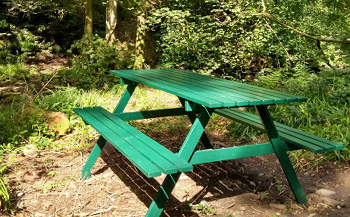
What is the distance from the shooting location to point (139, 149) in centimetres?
238

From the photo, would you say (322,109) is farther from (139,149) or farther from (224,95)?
(139,149)

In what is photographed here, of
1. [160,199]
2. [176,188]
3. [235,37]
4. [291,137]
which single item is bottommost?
[176,188]

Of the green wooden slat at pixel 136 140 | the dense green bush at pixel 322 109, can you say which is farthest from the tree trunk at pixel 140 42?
the green wooden slat at pixel 136 140

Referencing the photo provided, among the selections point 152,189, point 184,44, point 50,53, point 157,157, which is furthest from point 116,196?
point 50,53

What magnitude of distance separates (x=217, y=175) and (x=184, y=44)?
5199 millimetres

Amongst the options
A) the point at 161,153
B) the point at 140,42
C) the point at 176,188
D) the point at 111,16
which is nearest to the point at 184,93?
the point at 161,153

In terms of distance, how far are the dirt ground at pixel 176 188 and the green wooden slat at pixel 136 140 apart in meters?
0.64

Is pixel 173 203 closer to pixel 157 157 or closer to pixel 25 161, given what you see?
pixel 157 157

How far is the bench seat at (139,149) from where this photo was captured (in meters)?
2.03

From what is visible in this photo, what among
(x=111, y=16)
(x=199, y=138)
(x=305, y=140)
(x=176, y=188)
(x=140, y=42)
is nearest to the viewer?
(x=199, y=138)

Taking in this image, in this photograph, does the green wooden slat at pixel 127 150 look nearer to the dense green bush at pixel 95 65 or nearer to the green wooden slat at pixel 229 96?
the green wooden slat at pixel 229 96

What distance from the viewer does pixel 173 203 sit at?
2.92m

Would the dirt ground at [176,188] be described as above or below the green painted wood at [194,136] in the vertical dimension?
below

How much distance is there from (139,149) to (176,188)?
40.2 inches
